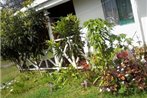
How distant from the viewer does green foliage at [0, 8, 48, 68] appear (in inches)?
526

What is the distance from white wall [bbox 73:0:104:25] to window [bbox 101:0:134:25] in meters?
0.25

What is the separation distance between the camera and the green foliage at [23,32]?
13.4 metres

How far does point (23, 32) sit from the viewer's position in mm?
13453

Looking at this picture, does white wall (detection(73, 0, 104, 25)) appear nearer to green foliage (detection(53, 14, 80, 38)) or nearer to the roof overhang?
the roof overhang

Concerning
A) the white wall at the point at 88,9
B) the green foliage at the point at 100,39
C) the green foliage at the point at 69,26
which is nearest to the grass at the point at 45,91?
the green foliage at the point at 100,39

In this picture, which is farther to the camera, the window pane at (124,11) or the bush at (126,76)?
the window pane at (124,11)

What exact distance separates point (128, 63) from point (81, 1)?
5394mm

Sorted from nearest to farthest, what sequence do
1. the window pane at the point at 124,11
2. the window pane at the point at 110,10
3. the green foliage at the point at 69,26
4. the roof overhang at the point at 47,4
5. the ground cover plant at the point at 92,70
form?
the ground cover plant at the point at 92,70 → the window pane at the point at 124,11 → the green foliage at the point at 69,26 → the window pane at the point at 110,10 → the roof overhang at the point at 47,4

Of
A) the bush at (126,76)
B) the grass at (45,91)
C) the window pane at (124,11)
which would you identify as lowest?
the grass at (45,91)

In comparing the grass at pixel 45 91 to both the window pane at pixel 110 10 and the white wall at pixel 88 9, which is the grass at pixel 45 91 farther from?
the white wall at pixel 88 9

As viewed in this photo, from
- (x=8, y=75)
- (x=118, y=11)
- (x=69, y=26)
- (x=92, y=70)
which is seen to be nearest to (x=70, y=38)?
(x=69, y=26)

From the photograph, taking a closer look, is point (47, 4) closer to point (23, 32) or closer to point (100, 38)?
point (23, 32)

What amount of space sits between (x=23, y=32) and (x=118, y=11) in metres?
4.16

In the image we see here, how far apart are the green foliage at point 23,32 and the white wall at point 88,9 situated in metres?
1.74
